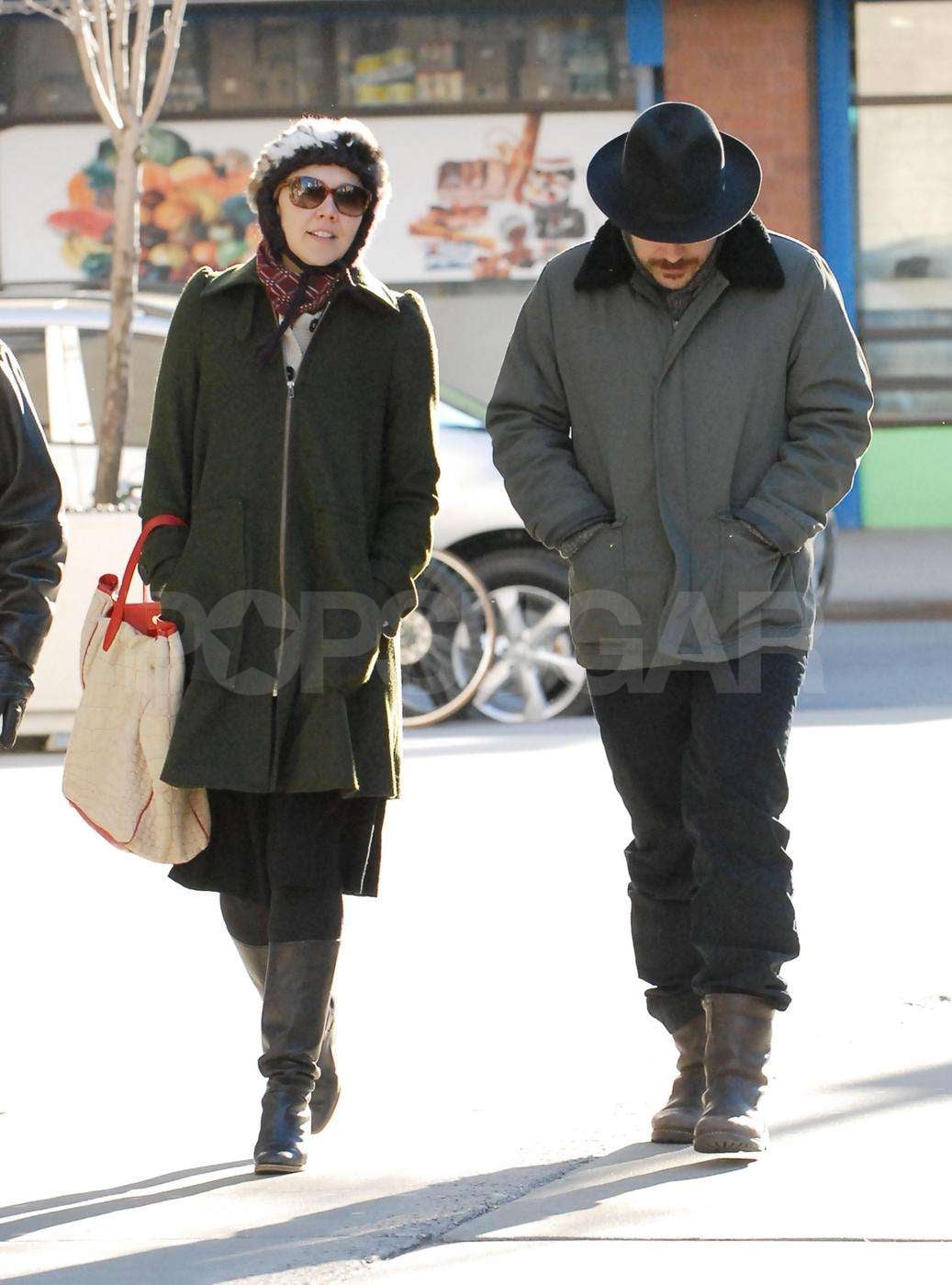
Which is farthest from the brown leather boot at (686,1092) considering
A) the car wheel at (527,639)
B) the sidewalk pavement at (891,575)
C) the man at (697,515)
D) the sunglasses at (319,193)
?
the sidewalk pavement at (891,575)

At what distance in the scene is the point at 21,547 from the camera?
13.6 feet

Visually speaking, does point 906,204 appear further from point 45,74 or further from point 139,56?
point 139,56

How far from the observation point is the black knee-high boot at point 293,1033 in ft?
13.3

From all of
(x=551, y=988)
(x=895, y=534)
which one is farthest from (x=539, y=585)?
(x=895, y=534)

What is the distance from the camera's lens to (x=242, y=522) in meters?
4.12

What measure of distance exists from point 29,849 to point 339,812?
307 cm

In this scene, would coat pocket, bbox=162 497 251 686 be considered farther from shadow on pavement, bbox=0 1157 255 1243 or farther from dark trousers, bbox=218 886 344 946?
shadow on pavement, bbox=0 1157 255 1243

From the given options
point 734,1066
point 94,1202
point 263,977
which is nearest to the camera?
point 94,1202

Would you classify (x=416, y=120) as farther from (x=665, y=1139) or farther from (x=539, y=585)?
(x=665, y=1139)

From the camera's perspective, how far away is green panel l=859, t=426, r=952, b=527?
679 inches

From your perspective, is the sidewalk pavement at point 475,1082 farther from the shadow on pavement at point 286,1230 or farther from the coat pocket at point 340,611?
the coat pocket at point 340,611

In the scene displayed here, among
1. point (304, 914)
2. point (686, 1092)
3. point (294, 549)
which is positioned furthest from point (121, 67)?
point (686, 1092)

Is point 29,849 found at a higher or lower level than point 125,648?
lower

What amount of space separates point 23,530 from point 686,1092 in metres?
1.53
